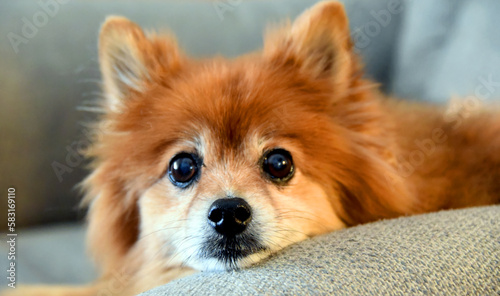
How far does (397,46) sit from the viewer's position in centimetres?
317

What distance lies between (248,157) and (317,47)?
2.01 ft

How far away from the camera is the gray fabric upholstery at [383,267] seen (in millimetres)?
1153

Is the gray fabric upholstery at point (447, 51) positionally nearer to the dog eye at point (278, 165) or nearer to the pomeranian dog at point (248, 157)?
the pomeranian dog at point (248, 157)

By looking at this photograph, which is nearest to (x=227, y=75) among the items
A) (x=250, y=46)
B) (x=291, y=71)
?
(x=291, y=71)

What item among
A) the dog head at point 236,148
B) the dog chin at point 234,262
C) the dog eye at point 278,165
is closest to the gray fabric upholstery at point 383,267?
the dog chin at point 234,262

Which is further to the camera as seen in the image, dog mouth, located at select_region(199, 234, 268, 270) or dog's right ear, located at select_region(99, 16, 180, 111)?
dog's right ear, located at select_region(99, 16, 180, 111)

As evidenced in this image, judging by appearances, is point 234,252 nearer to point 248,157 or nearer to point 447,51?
point 248,157

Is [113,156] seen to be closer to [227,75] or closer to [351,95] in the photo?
[227,75]

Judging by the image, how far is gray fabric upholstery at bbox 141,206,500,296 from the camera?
1.15 metres

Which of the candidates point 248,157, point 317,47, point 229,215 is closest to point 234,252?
point 229,215

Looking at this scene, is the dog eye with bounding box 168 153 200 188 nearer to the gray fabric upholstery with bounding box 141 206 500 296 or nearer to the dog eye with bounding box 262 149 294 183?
the dog eye with bounding box 262 149 294 183

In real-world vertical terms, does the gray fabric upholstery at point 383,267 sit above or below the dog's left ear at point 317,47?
below

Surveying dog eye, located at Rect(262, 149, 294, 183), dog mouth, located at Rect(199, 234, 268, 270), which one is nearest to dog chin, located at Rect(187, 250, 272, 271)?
dog mouth, located at Rect(199, 234, 268, 270)

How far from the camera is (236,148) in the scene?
1.71m
